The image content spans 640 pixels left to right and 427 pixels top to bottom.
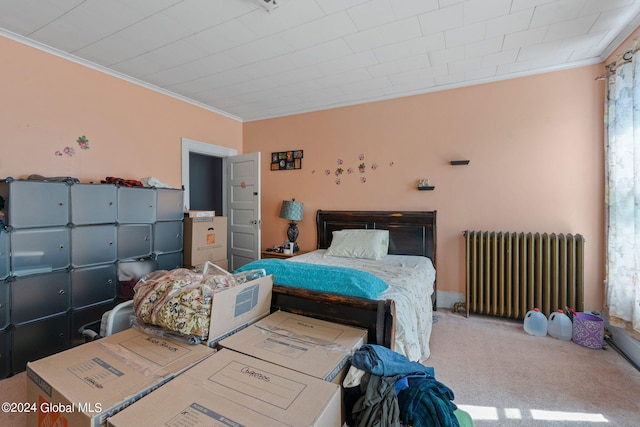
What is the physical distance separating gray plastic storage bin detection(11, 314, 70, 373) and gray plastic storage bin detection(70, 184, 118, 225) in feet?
2.63

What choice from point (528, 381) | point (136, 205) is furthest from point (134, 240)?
point (528, 381)

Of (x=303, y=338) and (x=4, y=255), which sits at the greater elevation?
(x=4, y=255)

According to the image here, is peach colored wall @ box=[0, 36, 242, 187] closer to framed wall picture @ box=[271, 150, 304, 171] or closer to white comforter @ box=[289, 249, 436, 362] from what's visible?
framed wall picture @ box=[271, 150, 304, 171]

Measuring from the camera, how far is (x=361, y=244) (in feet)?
11.1

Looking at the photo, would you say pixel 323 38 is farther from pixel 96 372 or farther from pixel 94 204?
pixel 96 372

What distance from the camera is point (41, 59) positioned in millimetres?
2508

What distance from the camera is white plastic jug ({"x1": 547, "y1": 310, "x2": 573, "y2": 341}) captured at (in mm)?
2623

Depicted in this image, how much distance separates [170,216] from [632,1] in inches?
167

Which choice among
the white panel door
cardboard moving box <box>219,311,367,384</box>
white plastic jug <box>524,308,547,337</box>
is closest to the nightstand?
the white panel door

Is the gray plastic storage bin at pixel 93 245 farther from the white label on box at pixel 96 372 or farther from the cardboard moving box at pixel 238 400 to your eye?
the cardboard moving box at pixel 238 400

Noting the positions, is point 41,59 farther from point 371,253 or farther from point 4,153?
point 371,253

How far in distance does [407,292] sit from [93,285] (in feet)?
8.63

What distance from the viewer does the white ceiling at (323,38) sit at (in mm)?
2021

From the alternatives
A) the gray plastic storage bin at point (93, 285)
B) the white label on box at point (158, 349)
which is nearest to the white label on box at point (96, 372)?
the white label on box at point (158, 349)
